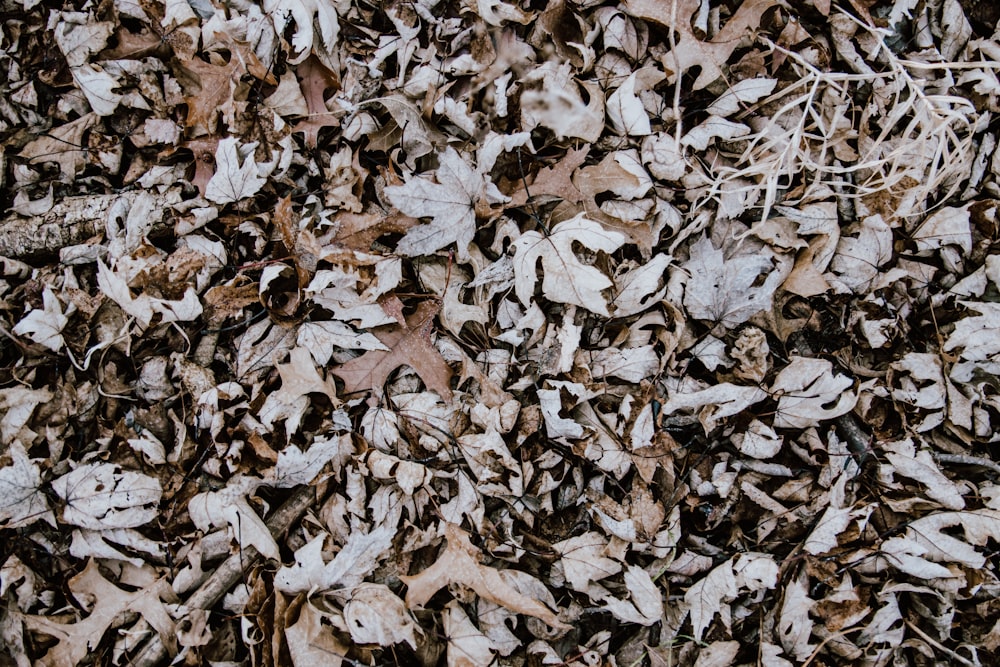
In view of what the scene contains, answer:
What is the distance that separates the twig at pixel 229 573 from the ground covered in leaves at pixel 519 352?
0.03 ft

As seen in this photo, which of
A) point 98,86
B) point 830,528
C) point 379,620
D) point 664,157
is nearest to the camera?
point 379,620

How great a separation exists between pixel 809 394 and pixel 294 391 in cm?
188

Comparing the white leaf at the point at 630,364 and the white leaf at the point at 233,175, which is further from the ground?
the white leaf at the point at 233,175

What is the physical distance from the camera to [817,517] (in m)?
2.12

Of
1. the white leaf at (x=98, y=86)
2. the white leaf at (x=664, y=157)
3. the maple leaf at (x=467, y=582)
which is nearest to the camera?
the maple leaf at (x=467, y=582)

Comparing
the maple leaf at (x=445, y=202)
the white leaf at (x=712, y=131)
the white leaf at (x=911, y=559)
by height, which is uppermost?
the white leaf at (x=712, y=131)

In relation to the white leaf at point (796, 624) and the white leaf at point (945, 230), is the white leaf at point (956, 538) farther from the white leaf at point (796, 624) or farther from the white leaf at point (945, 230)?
the white leaf at point (945, 230)

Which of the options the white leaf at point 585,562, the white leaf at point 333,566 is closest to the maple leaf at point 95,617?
the white leaf at point 333,566

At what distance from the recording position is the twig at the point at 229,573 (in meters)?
2.06

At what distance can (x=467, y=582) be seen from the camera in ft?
6.57

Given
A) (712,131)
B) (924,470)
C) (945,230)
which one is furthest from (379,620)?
(945,230)

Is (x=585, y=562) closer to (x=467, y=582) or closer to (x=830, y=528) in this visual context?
(x=467, y=582)

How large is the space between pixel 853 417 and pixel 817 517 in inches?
15.5

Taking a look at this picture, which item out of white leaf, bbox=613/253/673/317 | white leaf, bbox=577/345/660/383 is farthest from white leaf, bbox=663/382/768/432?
white leaf, bbox=613/253/673/317
